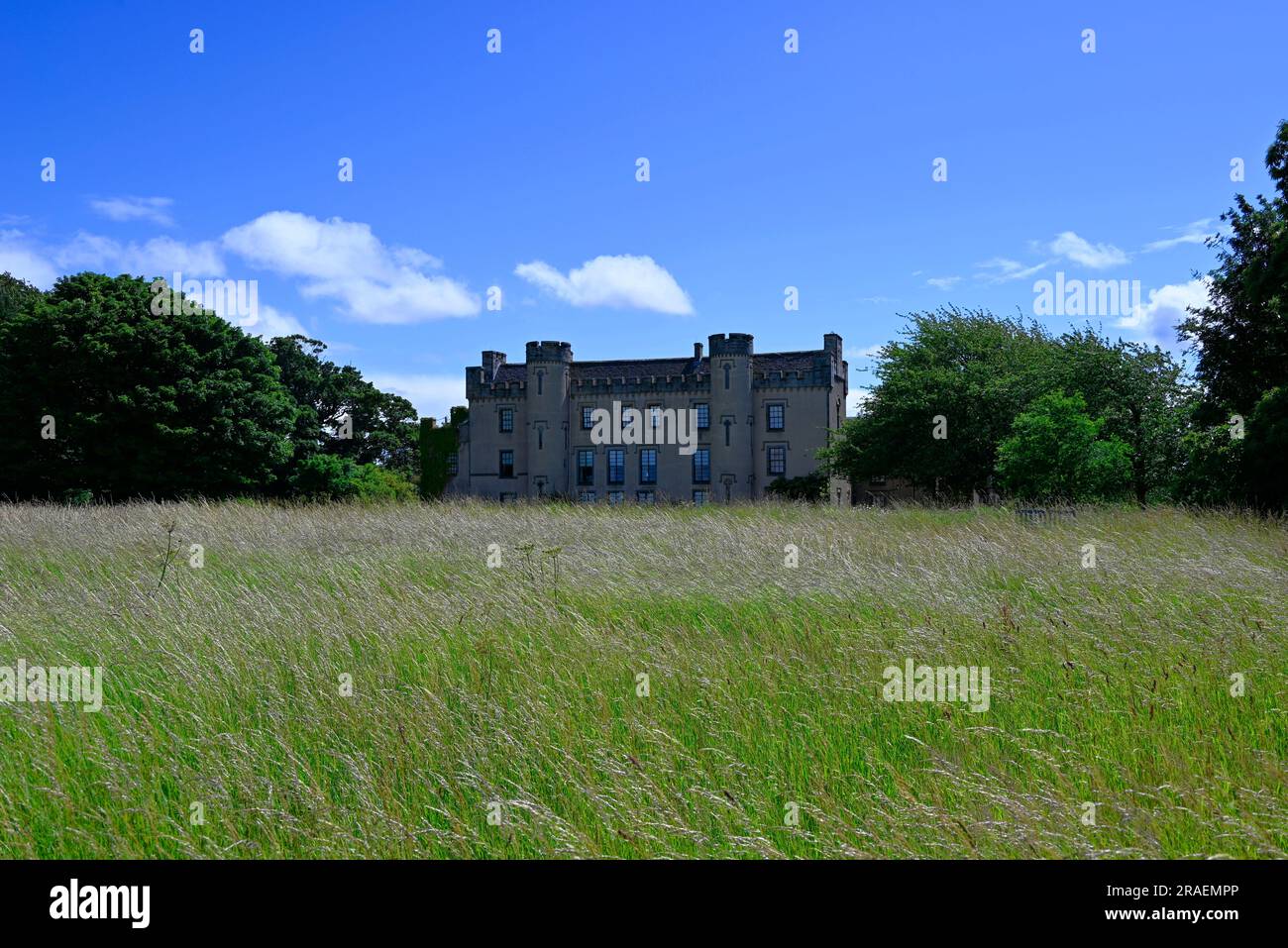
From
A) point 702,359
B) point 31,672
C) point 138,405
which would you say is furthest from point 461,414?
point 31,672

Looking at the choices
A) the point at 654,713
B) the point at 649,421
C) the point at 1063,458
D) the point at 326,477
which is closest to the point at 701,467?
the point at 649,421

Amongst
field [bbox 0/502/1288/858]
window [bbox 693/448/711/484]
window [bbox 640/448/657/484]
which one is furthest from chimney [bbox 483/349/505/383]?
field [bbox 0/502/1288/858]

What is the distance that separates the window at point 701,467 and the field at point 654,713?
41115 mm

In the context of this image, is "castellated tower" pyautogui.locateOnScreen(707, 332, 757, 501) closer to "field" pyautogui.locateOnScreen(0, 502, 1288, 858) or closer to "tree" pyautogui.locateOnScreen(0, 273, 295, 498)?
"tree" pyautogui.locateOnScreen(0, 273, 295, 498)

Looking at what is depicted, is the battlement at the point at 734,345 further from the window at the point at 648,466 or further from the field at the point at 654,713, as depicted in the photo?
the field at the point at 654,713

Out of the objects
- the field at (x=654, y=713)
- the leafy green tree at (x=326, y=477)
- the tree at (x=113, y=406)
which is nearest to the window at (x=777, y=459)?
the leafy green tree at (x=326, y=477)

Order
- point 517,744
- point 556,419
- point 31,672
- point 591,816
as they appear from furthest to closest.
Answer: point 556,419 → point 31,672 → point 517,744 → point 591,816

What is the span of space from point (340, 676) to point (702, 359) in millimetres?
47616

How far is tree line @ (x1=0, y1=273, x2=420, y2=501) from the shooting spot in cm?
3002

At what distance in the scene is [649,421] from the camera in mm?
51344

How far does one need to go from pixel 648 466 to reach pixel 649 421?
2773 mm

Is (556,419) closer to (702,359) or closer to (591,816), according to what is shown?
(702,359)

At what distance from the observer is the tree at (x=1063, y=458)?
82.0 feet

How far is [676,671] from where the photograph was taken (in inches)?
202
